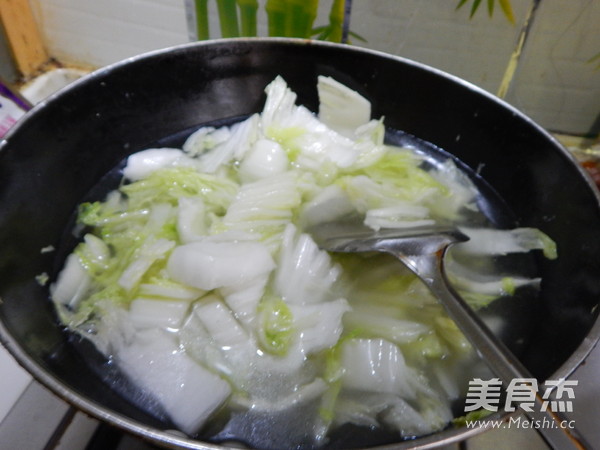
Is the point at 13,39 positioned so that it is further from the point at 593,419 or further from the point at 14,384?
the point at 593,419

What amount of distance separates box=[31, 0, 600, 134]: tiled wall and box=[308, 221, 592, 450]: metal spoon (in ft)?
2.17

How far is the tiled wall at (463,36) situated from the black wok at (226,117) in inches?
11.2

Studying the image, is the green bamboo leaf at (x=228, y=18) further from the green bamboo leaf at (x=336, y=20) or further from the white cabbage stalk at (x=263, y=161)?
the white cabbage stalk at (x=263, y=161)

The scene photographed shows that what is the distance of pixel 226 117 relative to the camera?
1203 mm

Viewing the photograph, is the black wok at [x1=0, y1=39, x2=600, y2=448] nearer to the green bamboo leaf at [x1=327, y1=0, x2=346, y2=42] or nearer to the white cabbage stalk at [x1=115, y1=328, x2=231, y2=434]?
the white cabbage stalk at [x1=115, y1=328, x2=231, y2=434]

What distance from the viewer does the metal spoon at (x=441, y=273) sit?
0.51m

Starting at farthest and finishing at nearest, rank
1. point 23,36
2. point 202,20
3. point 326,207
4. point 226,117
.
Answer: point 23,36 → point 202,20 → point 226,117 → point 326,207

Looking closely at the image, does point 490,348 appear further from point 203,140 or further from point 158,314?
point 203,140

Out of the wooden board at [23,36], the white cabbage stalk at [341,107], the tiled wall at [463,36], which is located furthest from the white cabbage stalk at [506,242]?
the wooden board at [23,36]

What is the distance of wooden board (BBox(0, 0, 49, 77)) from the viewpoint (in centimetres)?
146

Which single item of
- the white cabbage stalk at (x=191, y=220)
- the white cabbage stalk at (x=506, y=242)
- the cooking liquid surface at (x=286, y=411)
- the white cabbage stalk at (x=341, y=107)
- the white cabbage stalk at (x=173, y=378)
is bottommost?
the cooking liquid surface at (x=286, y=411)

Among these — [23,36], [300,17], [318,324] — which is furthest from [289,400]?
[23,36]

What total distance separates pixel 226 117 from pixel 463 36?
2.23 feet

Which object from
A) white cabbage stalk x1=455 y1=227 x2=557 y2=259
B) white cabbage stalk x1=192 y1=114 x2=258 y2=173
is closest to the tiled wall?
white cabbage stalk x1=192 y1=114 x2=258 y2=173
